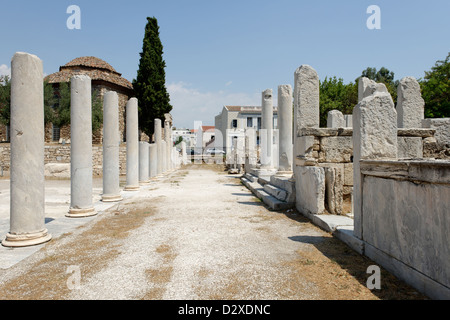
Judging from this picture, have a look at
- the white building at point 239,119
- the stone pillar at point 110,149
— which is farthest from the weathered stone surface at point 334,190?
the white building at point 239,119

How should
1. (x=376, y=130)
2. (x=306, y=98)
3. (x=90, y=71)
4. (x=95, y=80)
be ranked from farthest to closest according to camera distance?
1. (x=90, y=71)
2. (x=95, y=80)
3. (x=306, y=98)
4. (x=376, y=130)

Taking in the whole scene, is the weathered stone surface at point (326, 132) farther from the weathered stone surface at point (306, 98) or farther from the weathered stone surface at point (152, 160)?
the weathered stone surface at point (152, 160)

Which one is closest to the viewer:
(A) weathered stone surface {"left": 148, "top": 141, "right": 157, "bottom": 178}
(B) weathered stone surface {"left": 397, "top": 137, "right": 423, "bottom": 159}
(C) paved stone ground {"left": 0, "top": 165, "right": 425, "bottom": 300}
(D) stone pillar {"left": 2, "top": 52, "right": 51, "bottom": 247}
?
(C) paved stone ground {"left": 0, "top": 165, "right": 425, "bottom": 300}

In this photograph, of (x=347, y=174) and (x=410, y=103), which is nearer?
(x=347, y=174)

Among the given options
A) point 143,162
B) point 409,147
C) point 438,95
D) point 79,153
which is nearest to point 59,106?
point 143,162

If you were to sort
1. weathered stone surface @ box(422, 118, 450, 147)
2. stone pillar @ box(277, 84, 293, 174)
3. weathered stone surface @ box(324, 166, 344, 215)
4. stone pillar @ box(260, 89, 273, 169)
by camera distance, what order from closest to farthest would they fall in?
weathered stone surface @ box(324, 166, 344, 215), weathered stone surface @ box(422, 118, 450, 147), stone pillar @ box(277, 84, 293, 174), stone pillar @ box(260, 89, 273, 169)

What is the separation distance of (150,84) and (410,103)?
2602 cm

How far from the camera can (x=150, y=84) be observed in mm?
30438

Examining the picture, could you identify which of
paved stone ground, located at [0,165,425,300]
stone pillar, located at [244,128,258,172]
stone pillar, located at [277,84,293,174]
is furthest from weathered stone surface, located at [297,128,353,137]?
stone pillar, located at [244,128,258,172]

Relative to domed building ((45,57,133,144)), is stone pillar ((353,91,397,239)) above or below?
below

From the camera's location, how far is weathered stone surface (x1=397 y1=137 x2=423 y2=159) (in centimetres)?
654

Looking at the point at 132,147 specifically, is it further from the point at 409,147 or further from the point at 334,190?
the point at 409,147

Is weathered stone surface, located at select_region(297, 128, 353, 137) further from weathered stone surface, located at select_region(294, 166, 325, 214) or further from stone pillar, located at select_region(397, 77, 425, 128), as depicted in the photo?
stone pillar, located at select_region(397, 77, 425, 128)

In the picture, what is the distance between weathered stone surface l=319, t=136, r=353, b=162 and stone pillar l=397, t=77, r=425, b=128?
12.0 ft
